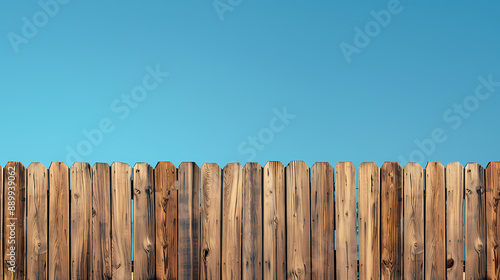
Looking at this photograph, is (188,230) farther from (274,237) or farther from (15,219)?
(15,219)

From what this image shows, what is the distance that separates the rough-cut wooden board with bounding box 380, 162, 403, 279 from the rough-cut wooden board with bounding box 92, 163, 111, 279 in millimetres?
2785

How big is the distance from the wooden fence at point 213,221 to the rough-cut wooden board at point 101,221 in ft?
0.03

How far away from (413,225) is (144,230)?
2758 millimetres

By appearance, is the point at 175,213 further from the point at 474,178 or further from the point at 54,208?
the point at 474,178

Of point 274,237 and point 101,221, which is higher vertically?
point 101,221

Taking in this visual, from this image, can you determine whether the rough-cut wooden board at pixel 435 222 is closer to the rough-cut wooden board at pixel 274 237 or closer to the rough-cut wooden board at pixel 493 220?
the rough-cut wooden board at pixel 493 220

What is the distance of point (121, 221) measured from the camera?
151 inches

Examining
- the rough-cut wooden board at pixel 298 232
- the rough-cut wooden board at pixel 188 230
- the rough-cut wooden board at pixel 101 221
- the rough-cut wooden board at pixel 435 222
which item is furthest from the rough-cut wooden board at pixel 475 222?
the rough-cut wooden board at pixel 101 221

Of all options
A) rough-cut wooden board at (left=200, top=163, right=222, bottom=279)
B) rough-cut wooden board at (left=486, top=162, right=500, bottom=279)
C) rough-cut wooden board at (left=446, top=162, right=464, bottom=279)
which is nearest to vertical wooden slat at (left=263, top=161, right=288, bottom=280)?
rough-cut wooden board at (left=200, top=163, right=222, bottom=279)

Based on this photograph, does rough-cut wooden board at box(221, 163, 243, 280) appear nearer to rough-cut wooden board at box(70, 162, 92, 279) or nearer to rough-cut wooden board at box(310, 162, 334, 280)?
rough-cut wooden board at box(310, 162, 334, 280)

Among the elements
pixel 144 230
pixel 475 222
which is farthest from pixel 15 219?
pixel 475 222

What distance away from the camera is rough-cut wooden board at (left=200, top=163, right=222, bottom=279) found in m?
3.83

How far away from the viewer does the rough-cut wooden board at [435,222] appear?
3949 millimetres

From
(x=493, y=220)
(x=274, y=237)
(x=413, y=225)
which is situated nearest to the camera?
(x=274, y=237)
